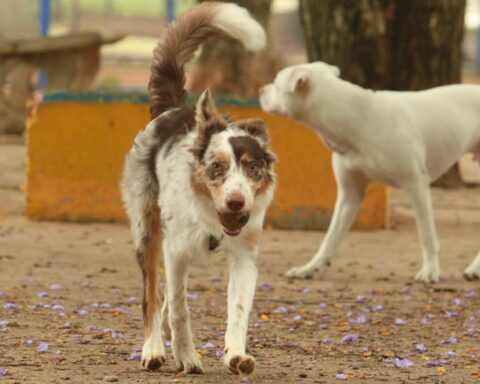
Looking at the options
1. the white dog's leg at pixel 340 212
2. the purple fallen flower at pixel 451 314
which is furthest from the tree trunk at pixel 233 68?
the purple fallen flower at pixel 451 314

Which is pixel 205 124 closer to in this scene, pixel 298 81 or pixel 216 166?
pixel 216 166

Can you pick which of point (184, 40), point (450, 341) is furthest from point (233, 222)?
point (450, 341)

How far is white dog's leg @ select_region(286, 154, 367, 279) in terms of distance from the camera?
8.61m

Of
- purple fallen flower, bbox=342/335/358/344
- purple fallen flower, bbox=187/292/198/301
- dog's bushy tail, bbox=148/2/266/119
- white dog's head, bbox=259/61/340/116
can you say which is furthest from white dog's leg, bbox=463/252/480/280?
dog's bushy tail, bbox=148/2/266/119

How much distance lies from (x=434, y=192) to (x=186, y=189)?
721 centimetres

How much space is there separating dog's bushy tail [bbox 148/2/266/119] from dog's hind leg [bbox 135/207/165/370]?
0.63 metres

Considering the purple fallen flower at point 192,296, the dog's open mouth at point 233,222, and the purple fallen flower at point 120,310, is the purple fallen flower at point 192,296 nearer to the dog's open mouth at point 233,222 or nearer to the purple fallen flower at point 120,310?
the purple fallen flower at point 120,310

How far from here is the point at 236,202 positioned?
505 centimetres

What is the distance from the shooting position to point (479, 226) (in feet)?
35.6

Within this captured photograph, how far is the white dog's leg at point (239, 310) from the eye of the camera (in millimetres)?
5051

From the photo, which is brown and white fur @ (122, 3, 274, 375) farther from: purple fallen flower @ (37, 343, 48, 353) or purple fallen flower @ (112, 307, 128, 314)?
purple fallen flower @ (112, 307, 128, 314)

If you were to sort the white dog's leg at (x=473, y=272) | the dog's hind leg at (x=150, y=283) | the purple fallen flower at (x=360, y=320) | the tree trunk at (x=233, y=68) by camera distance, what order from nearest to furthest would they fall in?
the dog's hind leg at (x=150, y=283), the purple fallen flower at (x=360, y=320), the white dog's leg at (x=473, y=272), the tree trunk at (x=233, y=68)

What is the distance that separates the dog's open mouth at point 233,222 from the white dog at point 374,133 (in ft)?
10.7

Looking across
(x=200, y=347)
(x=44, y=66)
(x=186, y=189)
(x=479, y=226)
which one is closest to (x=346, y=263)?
(x=479, y=226)
